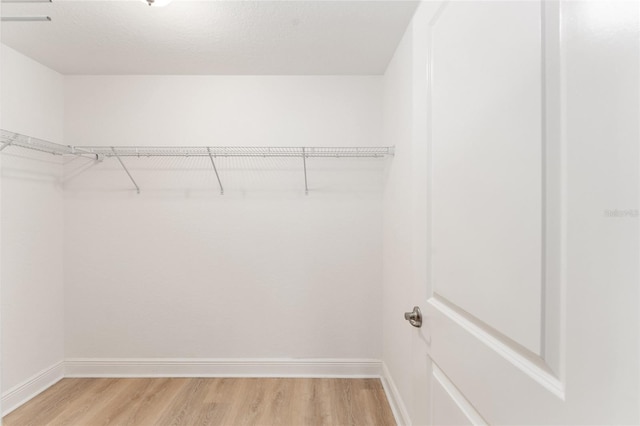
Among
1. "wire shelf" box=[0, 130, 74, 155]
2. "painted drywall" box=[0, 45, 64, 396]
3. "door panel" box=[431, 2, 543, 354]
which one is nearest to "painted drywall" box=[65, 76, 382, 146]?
"painted drywall" box=[0, 45, 64, 396]

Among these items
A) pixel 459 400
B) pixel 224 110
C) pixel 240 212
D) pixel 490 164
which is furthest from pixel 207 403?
pixel 490 164

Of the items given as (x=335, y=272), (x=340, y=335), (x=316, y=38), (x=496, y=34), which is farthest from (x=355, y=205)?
(x=496, y=34)

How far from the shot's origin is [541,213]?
0.54m

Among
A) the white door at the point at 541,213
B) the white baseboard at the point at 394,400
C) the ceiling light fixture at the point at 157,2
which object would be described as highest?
the ceiling light fixture at the point at 157,2

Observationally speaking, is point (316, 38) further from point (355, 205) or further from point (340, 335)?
point (340, 335)

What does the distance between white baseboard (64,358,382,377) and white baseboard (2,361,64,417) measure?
0.08 m

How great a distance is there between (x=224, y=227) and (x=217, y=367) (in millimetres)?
1063

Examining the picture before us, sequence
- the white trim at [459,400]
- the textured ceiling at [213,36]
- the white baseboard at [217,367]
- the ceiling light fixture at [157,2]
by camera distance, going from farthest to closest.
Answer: the white baseboard at [217,367]
the textured ceiling at [213,36]
the ceiling light fixture at [157,2]
the white trim at [459,400]

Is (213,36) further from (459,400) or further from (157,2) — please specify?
(459,400)

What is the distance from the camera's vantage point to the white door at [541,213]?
41 centimetres

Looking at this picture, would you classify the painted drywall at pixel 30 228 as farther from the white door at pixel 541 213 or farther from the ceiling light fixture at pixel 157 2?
the white door at pixel 541 213

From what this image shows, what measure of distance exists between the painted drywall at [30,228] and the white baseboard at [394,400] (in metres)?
2.42

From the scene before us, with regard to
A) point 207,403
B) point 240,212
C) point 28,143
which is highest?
point 28,143

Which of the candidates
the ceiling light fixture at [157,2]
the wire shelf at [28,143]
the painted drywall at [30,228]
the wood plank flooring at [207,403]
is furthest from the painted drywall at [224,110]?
the wood plank flooring at [207,403]
